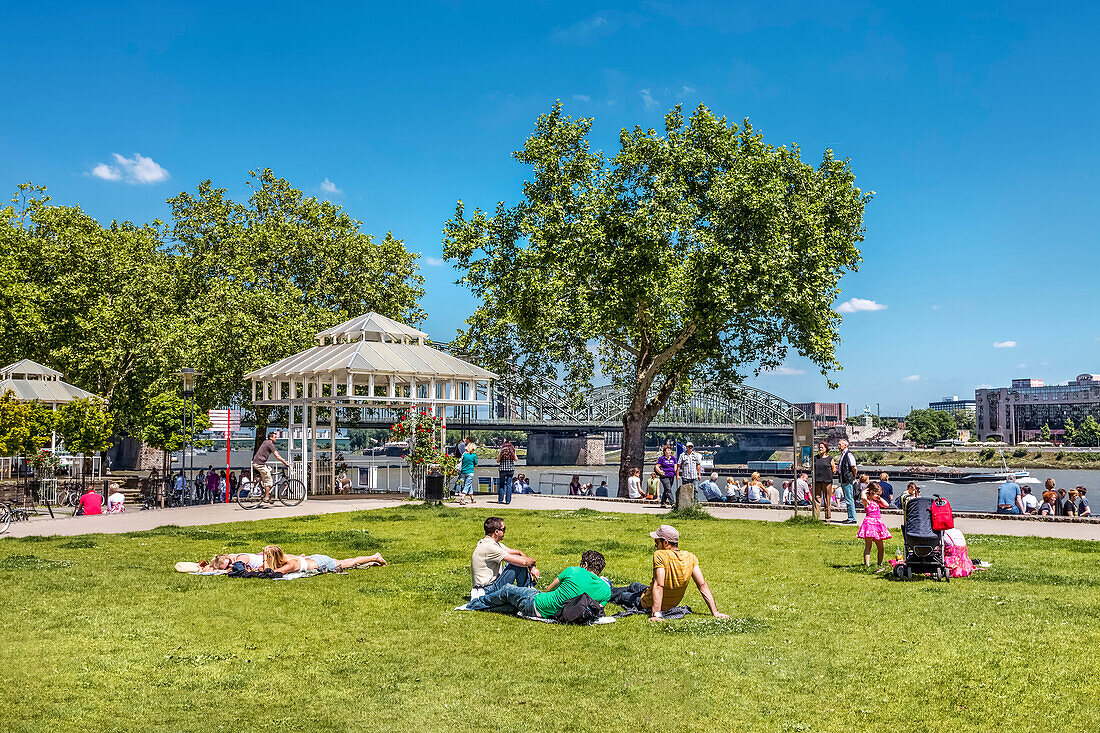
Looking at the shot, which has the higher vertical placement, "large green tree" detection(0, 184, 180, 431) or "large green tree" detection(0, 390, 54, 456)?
"large green tree" detection(0, 184, 180, 431)

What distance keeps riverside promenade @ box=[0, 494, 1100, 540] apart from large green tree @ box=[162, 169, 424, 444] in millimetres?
15366

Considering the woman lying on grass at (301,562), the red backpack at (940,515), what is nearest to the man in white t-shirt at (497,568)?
the woman lying on grass at (301,562)

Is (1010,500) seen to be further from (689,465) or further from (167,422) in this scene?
(167,422)

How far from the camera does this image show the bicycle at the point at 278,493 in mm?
23719

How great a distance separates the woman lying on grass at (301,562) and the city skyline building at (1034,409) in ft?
620

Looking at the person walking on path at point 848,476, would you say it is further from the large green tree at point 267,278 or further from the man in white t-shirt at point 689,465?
the large green tree at point 267,278

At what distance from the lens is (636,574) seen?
1244 cm

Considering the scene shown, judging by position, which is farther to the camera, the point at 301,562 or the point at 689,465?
the point at 689,465

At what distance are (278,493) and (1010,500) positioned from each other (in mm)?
18268

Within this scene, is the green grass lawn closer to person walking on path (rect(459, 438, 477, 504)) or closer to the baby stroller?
the baby stroller

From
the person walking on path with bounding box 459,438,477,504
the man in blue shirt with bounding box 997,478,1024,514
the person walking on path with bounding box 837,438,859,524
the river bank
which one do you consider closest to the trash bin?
the person walking on path with bounding box 459,438,477,504

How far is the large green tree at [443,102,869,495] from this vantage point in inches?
1242

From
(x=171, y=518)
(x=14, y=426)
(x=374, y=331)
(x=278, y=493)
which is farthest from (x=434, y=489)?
(x=14, y=426)

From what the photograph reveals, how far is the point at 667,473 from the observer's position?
2548 cm
